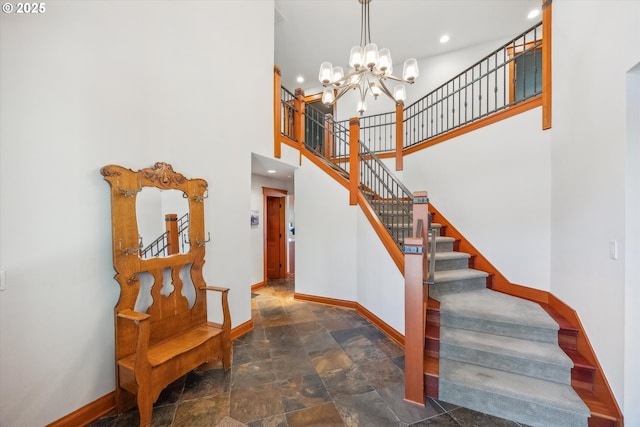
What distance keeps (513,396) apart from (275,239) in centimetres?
510

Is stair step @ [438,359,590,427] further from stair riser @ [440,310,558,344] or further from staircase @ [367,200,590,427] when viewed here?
stair riser @ [440,310,558,344]

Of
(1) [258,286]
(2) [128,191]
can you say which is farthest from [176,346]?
(1) [258,286]

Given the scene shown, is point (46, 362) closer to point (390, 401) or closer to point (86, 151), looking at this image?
point (86, 151)

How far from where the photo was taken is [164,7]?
233 cm

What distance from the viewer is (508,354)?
2.15 m

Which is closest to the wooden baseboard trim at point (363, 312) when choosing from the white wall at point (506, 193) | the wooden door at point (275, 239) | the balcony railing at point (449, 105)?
the white wall at point (506, 193)

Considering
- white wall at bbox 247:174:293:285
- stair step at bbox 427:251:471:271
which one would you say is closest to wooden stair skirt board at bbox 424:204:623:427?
stair step at bbox 427:251:471:271

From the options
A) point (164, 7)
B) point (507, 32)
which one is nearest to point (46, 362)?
point (164, 7)

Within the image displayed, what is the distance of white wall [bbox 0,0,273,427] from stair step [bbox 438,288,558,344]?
3.07 m

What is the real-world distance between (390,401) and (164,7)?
4.00m

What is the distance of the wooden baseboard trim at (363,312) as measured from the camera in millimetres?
2994

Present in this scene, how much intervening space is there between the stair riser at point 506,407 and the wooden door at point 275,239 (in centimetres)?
462

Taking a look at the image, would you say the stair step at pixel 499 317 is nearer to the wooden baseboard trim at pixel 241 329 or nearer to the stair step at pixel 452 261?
the stair step at pixel 452 261

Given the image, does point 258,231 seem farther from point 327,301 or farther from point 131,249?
point 131,249
